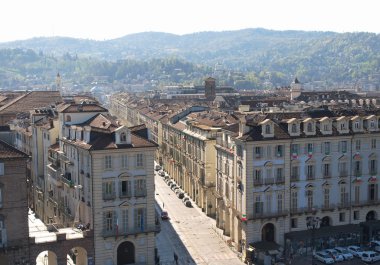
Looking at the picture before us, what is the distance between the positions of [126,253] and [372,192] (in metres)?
35.5

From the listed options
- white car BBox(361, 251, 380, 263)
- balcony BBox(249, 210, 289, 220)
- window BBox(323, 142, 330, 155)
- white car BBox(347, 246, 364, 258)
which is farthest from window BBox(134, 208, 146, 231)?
white car BBox(361, 251, 380, 263)

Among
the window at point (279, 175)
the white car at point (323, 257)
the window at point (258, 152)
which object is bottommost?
the white car at point (323, 257)

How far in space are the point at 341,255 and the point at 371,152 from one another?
632 inches

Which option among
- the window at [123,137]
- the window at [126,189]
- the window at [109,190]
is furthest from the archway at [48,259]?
the window at [123,137]

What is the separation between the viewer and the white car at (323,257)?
73.7 meters

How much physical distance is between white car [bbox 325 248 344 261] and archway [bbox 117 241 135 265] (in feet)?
79.9

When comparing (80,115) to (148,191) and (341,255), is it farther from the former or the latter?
(341,255)

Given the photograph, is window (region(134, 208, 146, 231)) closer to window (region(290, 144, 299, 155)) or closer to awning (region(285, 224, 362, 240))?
awning (region(285, 224, 362, 240))

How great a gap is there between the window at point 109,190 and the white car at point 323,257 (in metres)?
26.4

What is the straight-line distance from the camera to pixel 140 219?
69.8 meters

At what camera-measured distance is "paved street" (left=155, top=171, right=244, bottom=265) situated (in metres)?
76.9

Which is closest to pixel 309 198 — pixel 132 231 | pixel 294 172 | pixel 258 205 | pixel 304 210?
pixel 304 210

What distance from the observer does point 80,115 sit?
79.1 metres

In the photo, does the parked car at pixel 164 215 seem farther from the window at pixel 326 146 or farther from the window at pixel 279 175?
the window at pixel 326 146
